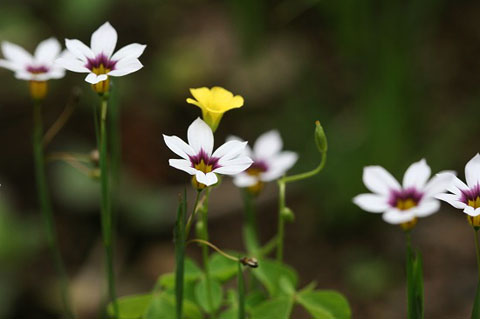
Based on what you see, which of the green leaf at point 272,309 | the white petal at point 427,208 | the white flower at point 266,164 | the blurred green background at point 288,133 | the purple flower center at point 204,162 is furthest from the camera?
the blurred green background at point 288,133

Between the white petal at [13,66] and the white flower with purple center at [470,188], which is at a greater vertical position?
the white petal at [13,66]

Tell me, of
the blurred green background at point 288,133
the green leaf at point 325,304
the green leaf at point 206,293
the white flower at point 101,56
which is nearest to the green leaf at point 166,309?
the green leaf at point 206,293

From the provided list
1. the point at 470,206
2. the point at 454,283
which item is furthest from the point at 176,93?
the point at 470,206

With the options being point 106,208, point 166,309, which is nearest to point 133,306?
point 166,309

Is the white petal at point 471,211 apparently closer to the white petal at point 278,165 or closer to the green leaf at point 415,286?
the green leaf at point 415,286

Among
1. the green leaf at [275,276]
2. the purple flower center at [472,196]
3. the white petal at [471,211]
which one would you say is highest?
the purple flower center at [472,196]

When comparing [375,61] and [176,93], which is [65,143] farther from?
[375,61]

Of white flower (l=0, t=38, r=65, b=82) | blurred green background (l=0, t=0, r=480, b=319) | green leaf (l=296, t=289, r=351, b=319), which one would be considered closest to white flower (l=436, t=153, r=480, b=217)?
green leaf (l=296, t=289, r=351, b=319)
